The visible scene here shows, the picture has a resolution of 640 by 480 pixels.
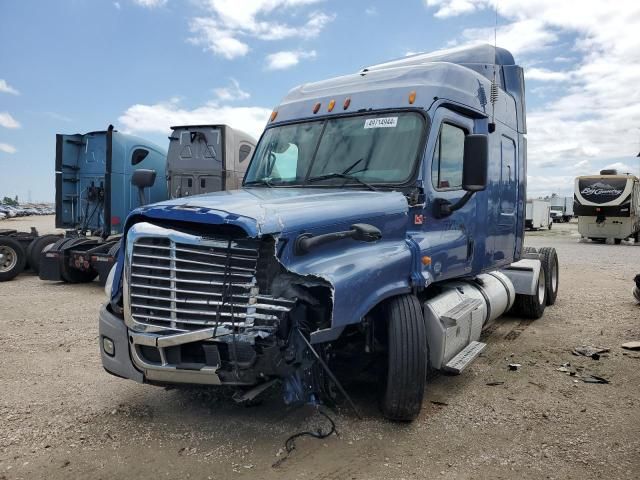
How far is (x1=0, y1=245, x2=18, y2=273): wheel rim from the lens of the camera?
12.0 meters

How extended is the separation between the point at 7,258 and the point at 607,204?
24.4 m

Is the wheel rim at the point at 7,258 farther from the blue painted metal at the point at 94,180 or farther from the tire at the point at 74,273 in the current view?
the blue painted metal at the point at 94,180

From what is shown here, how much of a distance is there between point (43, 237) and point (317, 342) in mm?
10725

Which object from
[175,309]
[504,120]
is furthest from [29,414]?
[504,120]

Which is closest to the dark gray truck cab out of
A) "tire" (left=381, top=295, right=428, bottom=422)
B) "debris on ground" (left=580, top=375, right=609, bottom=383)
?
"debris on ground" (left=580, top=375, right=609, bottom=383)

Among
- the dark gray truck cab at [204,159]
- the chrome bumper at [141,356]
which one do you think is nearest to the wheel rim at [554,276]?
the dark gray truck cab at [204,159]

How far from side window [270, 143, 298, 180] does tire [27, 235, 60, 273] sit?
8.74 metres

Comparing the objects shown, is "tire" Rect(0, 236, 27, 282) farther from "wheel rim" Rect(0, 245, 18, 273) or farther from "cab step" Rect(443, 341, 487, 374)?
"cab step" Rect(443, 341, 487, 374)

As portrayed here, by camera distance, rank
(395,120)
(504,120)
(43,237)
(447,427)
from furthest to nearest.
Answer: (43,237)
(504,120)
(395,120)
(447,427)

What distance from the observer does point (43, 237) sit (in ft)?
40.7

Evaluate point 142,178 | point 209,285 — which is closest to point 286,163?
point 142,178

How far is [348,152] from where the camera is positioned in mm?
5070

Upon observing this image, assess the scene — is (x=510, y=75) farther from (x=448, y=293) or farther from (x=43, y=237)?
(x=43, y=237)

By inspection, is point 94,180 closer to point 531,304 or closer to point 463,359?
point 531,304
